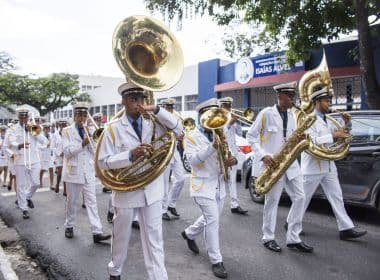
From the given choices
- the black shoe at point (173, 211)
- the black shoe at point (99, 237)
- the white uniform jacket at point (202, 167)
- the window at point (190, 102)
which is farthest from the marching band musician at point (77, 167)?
the window at point (190, 102)

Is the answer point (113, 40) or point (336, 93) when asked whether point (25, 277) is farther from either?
point (336, 93)

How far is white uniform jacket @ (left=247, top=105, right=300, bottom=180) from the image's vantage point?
17.8 feet

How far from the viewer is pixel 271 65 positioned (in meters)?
17.8

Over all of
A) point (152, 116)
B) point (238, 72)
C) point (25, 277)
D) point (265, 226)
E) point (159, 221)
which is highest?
point (238, 72)

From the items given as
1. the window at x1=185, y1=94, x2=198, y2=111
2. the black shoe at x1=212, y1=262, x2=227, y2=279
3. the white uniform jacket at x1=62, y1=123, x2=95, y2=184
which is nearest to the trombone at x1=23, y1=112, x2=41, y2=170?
the white uniform jacket at x1=62, y1=123, x2=95, y2=184

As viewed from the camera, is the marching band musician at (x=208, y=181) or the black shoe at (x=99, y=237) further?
the black shoe at (x=99, y=237)

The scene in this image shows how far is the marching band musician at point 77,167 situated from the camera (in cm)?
626

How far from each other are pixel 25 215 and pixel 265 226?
4.62 m

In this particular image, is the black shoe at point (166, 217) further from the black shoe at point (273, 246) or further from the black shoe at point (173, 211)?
the black shoe at point (273, 246)

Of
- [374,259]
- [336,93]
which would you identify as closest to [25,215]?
[374,259]

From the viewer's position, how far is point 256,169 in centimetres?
562

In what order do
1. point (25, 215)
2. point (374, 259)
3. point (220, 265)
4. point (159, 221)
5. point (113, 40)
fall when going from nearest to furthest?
point (113, 40) → point (159, 221) → point (220, 265) → point (374, 259) → point (25, 215)

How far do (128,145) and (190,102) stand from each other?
22.7 meters

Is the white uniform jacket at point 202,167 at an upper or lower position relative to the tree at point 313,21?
lower
